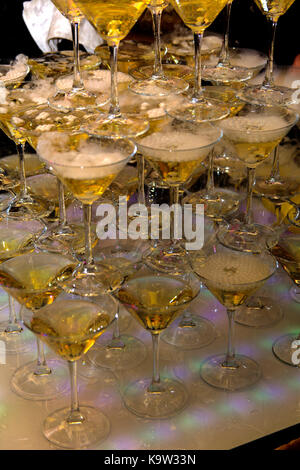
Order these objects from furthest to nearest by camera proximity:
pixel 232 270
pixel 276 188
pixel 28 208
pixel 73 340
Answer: pixel 276 188, pixel 28 208, pixel 232 270, pixel 73 340

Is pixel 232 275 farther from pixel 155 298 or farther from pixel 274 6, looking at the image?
pixel 274 6

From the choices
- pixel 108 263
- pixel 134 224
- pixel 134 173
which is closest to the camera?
pixel 108 263

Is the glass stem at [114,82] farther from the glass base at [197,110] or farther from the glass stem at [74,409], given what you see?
the glass stem at [74,409]

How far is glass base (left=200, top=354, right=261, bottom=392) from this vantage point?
1.29m

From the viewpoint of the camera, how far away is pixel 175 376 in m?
1.32

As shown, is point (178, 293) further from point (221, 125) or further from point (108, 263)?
point (221, 125)

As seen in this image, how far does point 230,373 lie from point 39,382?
342 millimetres

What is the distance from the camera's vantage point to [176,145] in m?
1.27

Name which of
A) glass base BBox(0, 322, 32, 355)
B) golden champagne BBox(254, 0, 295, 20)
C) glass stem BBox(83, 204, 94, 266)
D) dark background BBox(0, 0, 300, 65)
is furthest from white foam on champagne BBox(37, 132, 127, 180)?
dark background BBox(0, 0, 300, 65)

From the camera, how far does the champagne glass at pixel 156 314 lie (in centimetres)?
120

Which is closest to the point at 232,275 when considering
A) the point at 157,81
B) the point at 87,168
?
the point at 87,168

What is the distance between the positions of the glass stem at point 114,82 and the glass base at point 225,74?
1.04 feet
